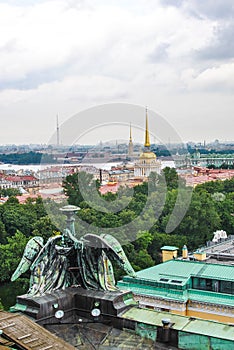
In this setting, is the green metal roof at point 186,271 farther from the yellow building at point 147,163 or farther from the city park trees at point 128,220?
the yellow building at point 147,163

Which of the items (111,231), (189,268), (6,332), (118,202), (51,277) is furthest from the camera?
(118,202)

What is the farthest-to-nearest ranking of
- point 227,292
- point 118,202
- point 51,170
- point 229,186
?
point 229,186 < point 51,170 < point 118,202 < point 227,292

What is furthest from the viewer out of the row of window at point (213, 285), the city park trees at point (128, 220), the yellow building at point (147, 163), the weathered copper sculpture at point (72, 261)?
the yellow building at point (147, 163)

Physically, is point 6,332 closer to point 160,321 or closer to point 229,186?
point 160,321

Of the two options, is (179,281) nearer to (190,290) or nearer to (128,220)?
(190,290)

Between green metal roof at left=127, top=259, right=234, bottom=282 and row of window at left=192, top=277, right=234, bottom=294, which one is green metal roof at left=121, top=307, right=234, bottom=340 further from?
green metal roof at left=127, top=259, right=234, bottom=282

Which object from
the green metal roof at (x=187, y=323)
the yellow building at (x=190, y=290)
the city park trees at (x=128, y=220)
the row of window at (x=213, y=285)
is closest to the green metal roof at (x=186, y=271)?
the yellow building at (x=190, y=290)

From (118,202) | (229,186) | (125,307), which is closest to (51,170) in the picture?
(118,202)
